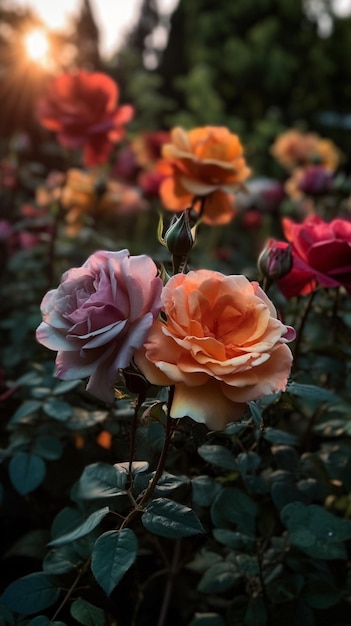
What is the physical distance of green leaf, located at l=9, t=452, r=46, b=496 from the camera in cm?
87

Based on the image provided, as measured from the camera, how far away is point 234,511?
0.81 m

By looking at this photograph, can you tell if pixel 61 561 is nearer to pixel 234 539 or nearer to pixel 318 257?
pixel 234 539

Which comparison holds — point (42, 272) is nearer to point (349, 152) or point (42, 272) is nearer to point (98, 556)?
point (98, 556)

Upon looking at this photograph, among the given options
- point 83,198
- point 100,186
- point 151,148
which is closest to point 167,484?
point 100,186

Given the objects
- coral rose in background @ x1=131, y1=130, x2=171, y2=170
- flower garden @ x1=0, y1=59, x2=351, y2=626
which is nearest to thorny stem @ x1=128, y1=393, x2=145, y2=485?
flower garden @ x1=0, y1=59, x2=351, y2=626

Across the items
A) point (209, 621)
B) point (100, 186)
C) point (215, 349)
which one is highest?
point (215, 349)

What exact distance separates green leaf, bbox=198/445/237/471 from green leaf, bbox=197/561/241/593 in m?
0.13

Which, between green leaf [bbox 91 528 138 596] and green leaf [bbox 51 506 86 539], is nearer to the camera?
green leaf [bbox 91 528 138 596]

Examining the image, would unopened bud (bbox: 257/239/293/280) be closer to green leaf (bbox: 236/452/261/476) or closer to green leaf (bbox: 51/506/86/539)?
green leaf (bbox: 236/452/261/476)

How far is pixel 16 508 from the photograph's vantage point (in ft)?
3.49

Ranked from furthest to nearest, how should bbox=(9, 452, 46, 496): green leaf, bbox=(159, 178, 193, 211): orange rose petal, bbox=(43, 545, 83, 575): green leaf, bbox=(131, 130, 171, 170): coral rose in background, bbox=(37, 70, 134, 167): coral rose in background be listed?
bbox=(131, 130, 171, 170): coral rose in background < bbox=(37, 70, 134, 167): coral rose in background < bbox=(159, 178, 193, 211): orange rose petal < bbox=(9, 452, 46, 496): green leaf < bbox=(43, 545, 83, 575): green leaf

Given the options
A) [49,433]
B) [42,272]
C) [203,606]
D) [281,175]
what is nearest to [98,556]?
[49,433]

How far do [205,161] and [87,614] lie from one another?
2.30ft

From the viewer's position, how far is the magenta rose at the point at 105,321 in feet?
1.84
